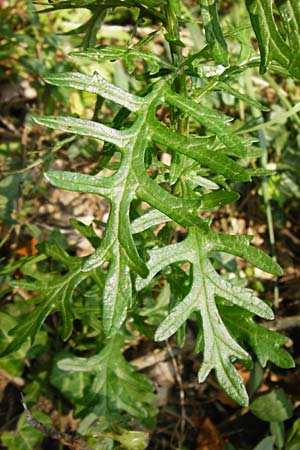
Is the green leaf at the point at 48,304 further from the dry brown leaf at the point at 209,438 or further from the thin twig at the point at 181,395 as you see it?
the dry brown leaf at the point at 209,438

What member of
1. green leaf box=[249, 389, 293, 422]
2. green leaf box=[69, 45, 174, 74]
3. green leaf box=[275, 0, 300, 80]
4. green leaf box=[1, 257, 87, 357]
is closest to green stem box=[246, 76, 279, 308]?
green leaf box=[249, 389, 293, 422]

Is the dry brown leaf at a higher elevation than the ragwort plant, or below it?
below

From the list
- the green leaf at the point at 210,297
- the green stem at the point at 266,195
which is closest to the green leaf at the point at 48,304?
the green leaf at the point at 210,297

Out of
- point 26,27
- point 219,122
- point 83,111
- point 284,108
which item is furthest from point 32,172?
point 219,122

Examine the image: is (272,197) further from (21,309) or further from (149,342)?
(21,309)

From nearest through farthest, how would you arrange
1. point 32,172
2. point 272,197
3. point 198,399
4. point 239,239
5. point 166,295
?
point 239,239 → point 166,295 → point 198,399 → point 32,172 → point 272,197

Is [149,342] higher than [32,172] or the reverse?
the reverse

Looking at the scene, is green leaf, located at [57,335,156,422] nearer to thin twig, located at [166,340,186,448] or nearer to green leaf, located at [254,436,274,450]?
thin twig, located at [166,340,186,448]
